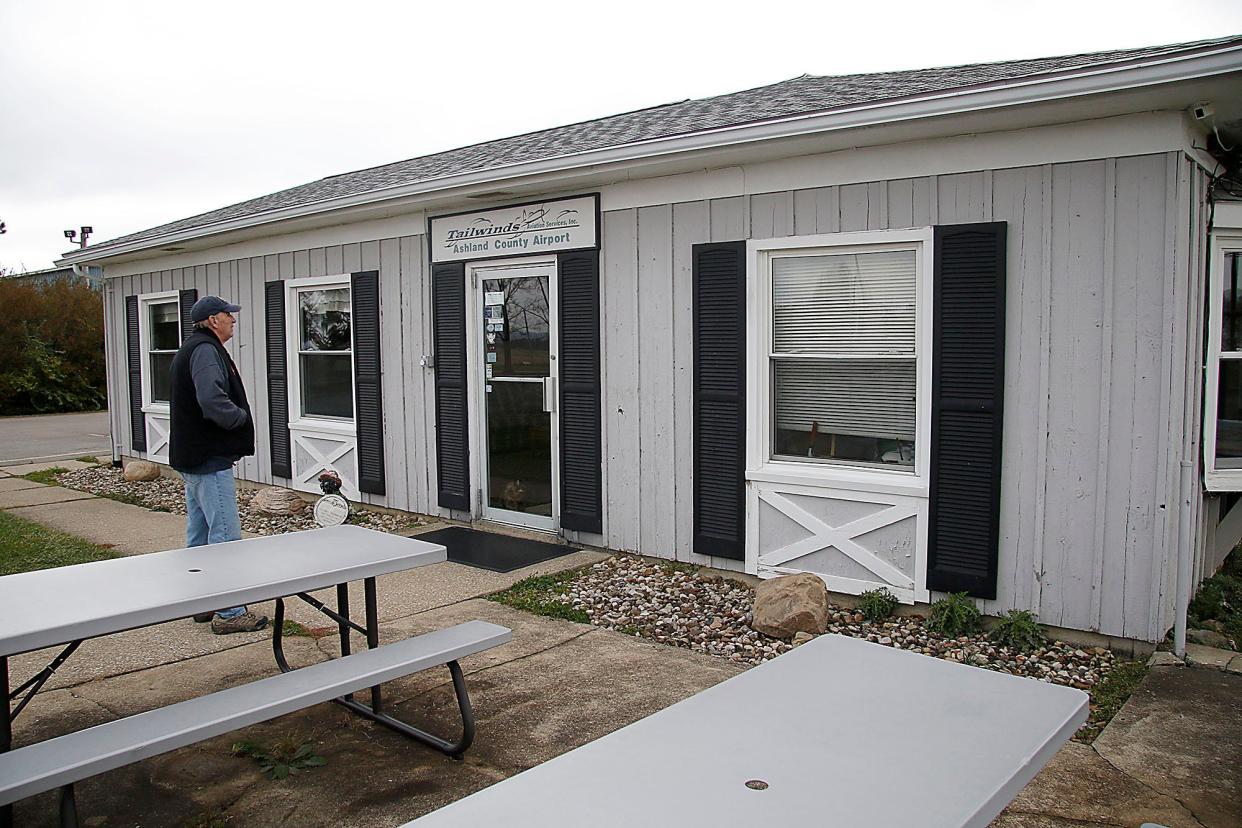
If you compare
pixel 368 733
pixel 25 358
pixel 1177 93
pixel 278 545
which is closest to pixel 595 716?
pixel 368 733

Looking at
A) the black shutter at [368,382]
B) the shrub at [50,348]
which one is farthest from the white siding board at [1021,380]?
the shrub at [50,348]

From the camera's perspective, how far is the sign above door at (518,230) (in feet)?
21.3

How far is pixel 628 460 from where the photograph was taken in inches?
251

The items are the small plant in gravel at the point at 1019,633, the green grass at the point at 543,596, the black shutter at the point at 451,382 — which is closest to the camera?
the small plant in gravel at the point at 1019,633

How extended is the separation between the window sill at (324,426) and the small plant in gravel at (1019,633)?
583 centimetres

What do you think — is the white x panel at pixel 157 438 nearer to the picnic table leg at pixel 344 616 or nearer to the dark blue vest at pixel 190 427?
the dark blue vest at pixel 190 427

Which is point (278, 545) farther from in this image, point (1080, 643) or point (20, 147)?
point (20, 147)

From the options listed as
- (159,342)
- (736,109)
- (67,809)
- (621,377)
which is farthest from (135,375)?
(67,809)

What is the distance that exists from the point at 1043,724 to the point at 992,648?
103 inches

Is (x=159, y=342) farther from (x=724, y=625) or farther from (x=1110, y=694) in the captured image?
(x=1110, y=694)

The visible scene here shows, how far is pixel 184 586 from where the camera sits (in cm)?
323

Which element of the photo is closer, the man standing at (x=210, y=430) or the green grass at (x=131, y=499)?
the man standing at (x=210, y=430)

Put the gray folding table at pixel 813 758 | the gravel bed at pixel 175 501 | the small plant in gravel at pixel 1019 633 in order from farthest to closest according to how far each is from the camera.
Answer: the gravel bed at pixel 175 501, the small plant in gravel at pixel 1019 633, the gray folding table at pixel 813 758

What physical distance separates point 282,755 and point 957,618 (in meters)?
3.33
